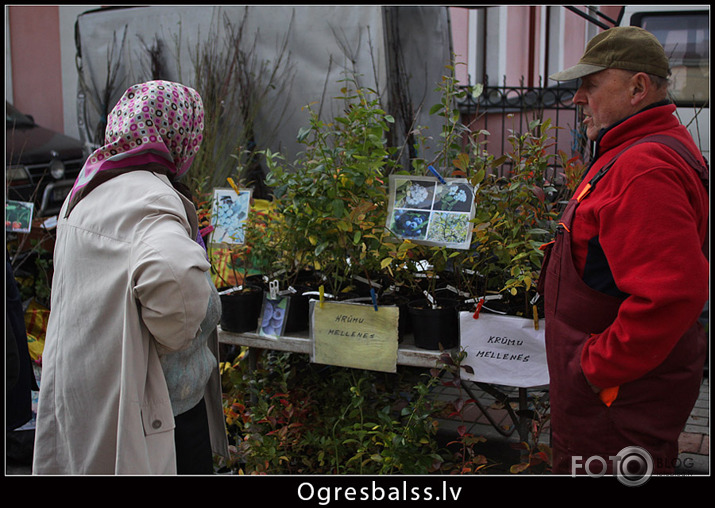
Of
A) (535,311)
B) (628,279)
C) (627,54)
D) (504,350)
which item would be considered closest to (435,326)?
→ (504,350)

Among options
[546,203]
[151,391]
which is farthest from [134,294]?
[546,203]

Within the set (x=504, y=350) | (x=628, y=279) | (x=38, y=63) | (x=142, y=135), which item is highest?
(x=38, y=63)

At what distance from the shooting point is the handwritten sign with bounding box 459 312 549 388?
231 cm

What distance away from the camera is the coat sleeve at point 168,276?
160cm

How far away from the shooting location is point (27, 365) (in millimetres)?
2428

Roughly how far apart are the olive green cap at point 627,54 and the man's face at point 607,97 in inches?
1.0

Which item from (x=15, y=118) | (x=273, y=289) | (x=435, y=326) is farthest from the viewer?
(x=15, y=118)

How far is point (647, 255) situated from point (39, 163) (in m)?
5.19

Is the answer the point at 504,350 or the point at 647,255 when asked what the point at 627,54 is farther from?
the point at 504,350

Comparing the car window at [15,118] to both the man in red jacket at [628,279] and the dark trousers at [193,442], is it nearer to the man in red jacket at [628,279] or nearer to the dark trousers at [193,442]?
the dark trousers at [193,442]

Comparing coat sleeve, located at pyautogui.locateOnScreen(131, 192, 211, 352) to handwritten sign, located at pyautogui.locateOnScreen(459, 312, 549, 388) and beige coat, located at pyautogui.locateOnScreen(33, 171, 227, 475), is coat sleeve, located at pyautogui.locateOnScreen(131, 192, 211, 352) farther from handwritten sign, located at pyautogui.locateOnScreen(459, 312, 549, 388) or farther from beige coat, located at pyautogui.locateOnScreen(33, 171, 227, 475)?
handwritten sign, located at pyautogui.locateOnScreen(459, 312, 549, 388)

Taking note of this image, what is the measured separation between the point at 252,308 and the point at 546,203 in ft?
4.10

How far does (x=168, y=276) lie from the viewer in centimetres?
159

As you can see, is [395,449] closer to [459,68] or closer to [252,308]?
[252,308]
